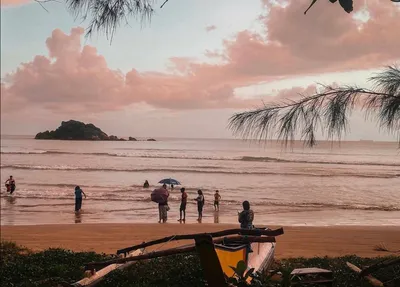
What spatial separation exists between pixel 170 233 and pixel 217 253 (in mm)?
9817

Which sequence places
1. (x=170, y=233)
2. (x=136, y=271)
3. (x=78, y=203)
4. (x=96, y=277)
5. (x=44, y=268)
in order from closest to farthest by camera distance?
(x=96, y=277)
(x=136, y=271)
(x=44, y=268)
(x=170, y=233)
(x=78, y=203)

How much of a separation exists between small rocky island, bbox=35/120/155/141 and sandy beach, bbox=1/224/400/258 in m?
106

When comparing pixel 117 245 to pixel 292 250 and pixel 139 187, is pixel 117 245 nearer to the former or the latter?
pixel 292 250

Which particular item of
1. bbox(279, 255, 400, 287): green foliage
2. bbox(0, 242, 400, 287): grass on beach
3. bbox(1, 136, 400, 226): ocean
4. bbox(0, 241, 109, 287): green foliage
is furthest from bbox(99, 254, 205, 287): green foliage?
bbox(1, 136, 400, 226): ocean

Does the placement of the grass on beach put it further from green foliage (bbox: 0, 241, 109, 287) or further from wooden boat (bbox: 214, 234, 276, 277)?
wooden boat (bbox: 214, 234, 276, 277)

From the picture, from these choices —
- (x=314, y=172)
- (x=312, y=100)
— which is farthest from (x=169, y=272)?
(x=314, y=172)

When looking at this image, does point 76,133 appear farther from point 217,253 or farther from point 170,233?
point 217,253

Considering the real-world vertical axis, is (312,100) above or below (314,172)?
above

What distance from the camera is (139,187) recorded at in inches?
1133

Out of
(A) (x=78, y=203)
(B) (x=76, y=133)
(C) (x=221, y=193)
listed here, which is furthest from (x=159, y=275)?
(B) (x=76, y=133)

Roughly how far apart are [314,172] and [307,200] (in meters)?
14.8

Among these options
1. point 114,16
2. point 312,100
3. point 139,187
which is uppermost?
point 114,16

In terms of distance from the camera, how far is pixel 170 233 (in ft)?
48.0

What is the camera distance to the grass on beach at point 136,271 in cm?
635
